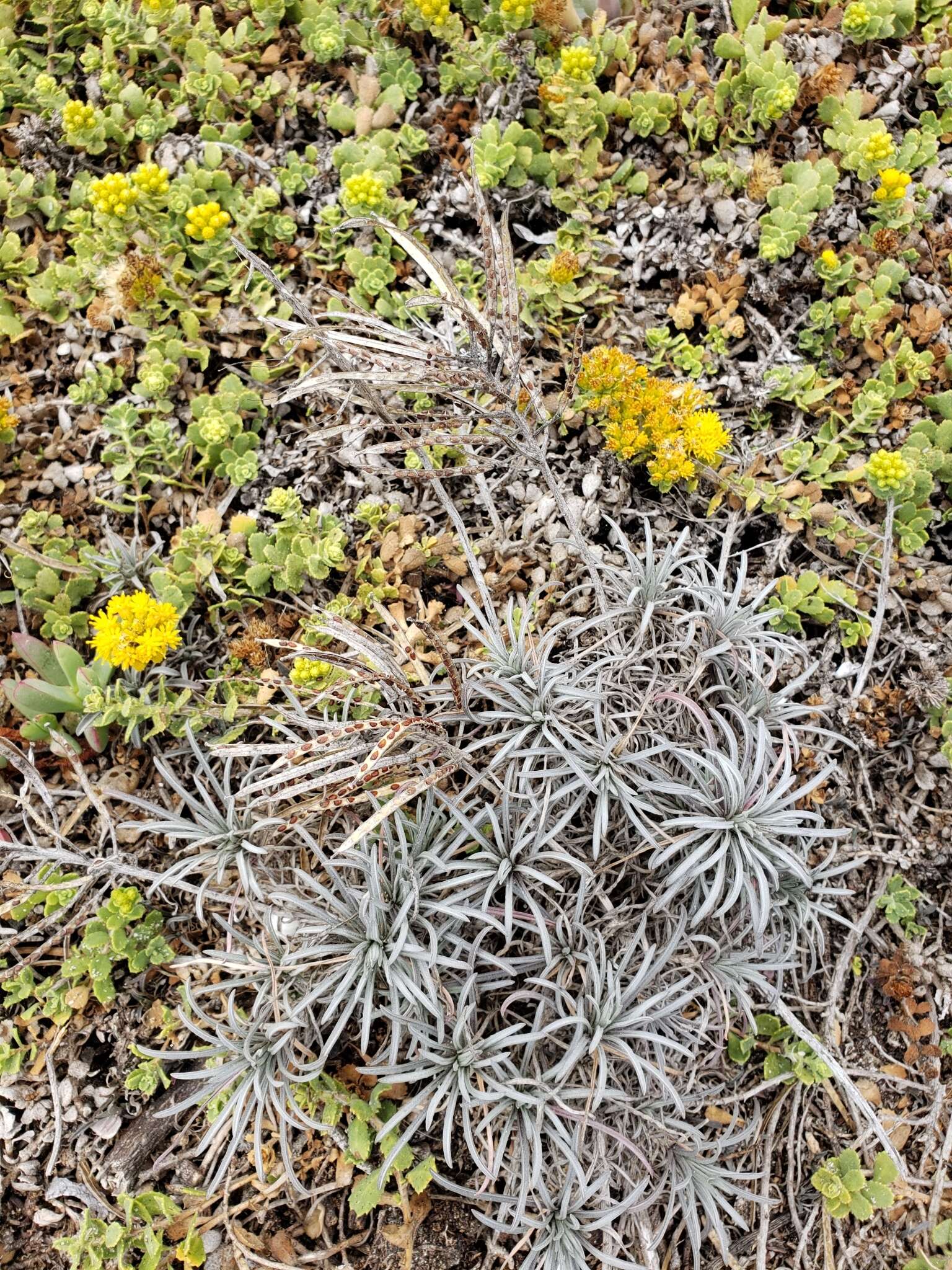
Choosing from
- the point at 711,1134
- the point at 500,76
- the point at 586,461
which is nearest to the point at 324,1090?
the point at 711,1134

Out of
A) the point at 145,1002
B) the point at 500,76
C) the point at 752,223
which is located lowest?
the point at 145,1002

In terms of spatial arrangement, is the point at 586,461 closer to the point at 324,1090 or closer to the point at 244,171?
the point at 244,171

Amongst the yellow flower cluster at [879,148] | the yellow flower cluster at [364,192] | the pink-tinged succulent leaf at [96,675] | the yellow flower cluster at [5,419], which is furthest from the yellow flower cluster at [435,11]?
the pink-tinged succulent leaf at [96,675]

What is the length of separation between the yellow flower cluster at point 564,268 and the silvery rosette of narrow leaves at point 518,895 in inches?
17.8

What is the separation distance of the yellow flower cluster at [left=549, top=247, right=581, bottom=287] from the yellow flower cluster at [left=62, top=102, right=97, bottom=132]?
1.54 metres

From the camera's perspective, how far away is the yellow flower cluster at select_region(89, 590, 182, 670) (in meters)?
2.39

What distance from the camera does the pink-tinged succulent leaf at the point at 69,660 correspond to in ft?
8.17

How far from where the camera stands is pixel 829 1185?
222 centimetres

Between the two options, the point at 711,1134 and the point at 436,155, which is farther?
the point at 436,155

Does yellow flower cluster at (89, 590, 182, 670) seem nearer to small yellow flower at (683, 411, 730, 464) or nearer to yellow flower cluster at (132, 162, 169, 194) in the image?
yellow flower cluster at (132, 162, 169, 194)

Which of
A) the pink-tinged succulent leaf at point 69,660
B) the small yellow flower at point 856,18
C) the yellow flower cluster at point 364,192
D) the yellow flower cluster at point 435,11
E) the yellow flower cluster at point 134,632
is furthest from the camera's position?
the small yellow flower at point 856,18

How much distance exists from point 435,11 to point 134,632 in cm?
210

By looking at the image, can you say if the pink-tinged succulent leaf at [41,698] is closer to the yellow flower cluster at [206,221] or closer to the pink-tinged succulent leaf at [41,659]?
the pink-tinged succulent leaf at [41,659]

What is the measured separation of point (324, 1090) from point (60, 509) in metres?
1.86
